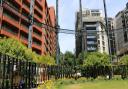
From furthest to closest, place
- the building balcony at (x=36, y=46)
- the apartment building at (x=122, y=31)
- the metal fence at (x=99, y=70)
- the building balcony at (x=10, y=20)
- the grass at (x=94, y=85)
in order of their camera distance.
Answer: the apartment building at (x=122, y=31)
the building balcony at (x=36, y=46)
the building balcony at (x=10, y=20)
the metal fence at (x=99, y=70)
the grass at (x=94, y=85)

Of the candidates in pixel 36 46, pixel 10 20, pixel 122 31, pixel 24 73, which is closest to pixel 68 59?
pixel 122 31

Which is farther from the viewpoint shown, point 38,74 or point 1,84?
point 38,74

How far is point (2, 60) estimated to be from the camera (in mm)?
18312

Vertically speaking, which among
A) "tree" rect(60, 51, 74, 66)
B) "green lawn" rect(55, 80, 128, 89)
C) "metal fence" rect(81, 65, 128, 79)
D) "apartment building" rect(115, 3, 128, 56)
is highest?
"apartment building" rect(115, 3, 128, 56)

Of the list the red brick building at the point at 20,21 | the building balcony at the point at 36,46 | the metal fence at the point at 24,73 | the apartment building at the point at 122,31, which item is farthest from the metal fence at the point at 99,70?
the apartment building at the point at 122,31

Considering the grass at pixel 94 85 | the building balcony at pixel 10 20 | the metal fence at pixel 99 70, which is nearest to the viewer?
the grass at pixel 94 85

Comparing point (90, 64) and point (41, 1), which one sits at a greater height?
point (41, 1)

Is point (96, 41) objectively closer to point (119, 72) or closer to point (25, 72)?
point (119, 72)

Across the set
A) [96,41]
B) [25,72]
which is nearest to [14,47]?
[25,72]

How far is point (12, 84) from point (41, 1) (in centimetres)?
6779

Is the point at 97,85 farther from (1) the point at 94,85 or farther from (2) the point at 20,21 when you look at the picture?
(2) the point at 20,21

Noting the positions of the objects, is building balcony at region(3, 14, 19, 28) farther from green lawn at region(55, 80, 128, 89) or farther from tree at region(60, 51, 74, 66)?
tree at region(60, 51, 74, 66)

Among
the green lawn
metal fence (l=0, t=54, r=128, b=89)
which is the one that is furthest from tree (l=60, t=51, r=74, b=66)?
the green lawn

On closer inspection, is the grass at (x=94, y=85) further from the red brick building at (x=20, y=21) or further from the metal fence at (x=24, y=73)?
the red brick building at (x=20, y=21)
